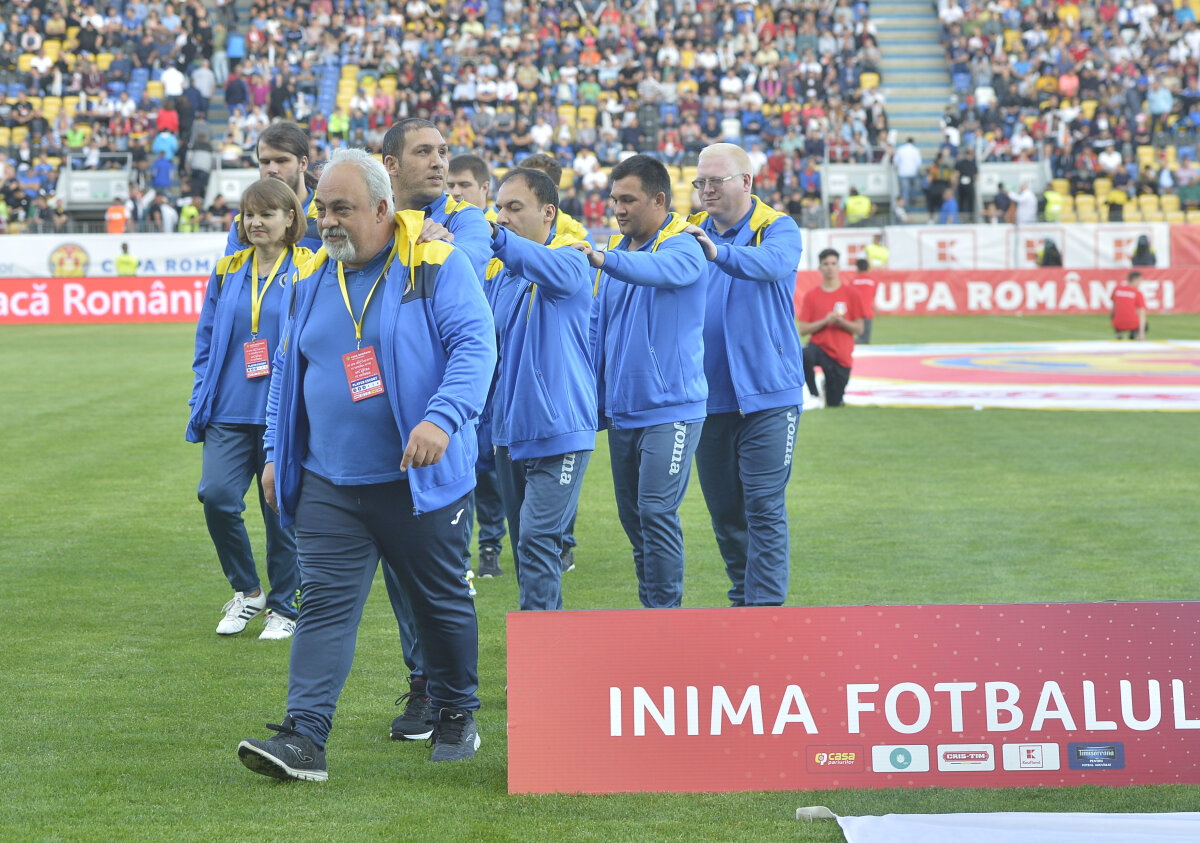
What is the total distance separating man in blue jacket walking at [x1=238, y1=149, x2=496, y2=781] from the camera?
15.8ft

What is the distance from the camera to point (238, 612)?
23.7ft

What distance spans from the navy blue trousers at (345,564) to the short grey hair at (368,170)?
970 mm

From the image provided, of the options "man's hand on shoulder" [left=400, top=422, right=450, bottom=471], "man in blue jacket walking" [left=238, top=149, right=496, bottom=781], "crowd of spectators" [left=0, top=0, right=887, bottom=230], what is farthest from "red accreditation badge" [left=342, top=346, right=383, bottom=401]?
"crowd of spectators" [left=0, top=0, right=887, bottom=230]

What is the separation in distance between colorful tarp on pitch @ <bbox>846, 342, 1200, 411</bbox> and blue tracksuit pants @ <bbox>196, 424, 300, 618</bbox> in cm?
1110

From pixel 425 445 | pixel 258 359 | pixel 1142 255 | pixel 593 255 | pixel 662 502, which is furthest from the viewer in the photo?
pixel 1142 255

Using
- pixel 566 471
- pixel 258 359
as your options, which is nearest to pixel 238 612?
pixel 258 359

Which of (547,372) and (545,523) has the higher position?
(547,372)

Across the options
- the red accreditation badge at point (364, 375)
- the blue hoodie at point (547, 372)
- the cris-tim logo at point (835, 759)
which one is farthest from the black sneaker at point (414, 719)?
the cris-tim logo at point (835, 759)

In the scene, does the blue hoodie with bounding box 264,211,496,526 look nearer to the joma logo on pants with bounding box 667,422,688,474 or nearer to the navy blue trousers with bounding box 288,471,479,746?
the navy blue trousers with bounding box 288,471,479,746

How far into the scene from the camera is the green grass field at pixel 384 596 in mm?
4574

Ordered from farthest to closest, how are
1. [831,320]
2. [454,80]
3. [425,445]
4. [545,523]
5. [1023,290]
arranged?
[454,80] < [1023,290] < [831,320] < [545,523] < [425,445]

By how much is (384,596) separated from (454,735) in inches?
117

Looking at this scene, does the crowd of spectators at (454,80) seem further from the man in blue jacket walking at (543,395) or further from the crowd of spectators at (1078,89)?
the man in blue jacket walking at (543,395)

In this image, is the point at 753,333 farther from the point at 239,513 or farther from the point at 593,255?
the point at 239,513
